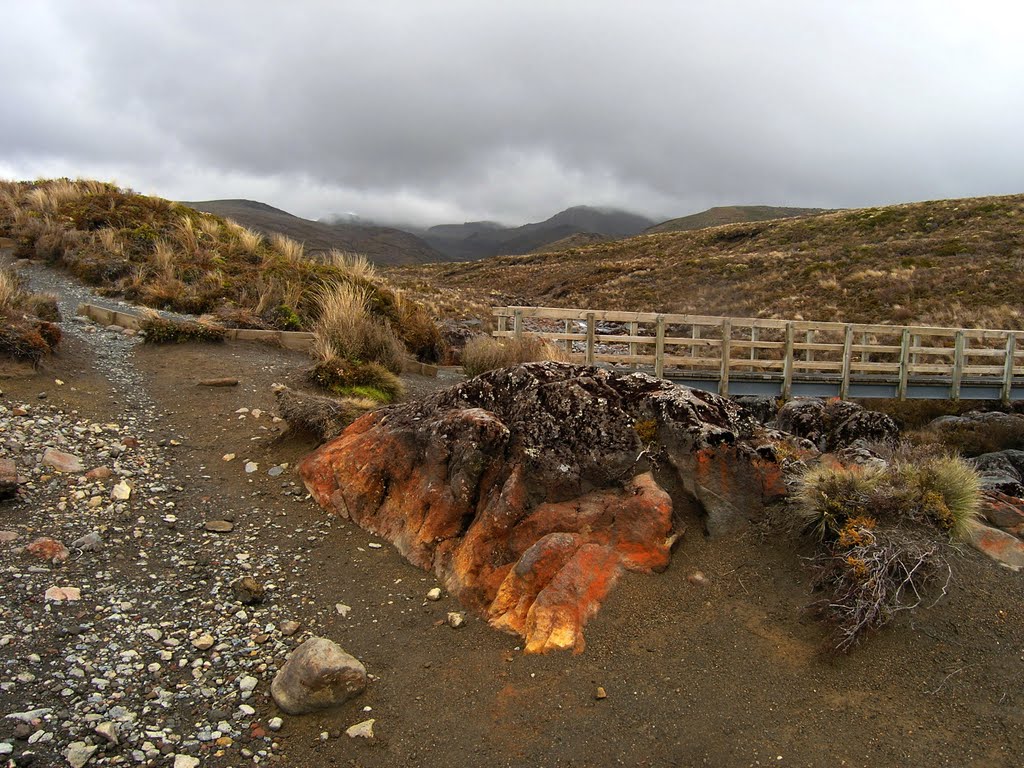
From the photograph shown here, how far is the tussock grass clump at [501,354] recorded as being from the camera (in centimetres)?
989

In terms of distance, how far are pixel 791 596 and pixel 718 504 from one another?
2.88 feet

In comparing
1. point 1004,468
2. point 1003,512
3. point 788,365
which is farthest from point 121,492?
point 1004,468

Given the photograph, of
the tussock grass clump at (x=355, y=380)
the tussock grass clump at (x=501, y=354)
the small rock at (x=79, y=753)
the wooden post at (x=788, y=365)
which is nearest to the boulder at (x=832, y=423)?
the wooden post at (x=788, y=365)

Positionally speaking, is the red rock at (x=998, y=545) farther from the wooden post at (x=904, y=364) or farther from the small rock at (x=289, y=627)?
the wooden post at (x=904, y=364)

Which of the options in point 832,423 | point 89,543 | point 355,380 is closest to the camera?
point 89,543

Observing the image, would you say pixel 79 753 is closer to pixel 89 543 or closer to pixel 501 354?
pixel 89 543

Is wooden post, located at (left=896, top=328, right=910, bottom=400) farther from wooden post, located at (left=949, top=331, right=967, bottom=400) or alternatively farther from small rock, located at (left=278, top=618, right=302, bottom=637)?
small rock, located at (left=278, top=618, right=302, bottom=637)

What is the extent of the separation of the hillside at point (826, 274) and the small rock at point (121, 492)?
2020cm

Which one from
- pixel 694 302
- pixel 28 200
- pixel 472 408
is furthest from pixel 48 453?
pixel 694 302

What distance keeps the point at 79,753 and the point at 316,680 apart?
3.53 feet

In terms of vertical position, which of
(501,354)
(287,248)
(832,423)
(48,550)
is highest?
(287,248)

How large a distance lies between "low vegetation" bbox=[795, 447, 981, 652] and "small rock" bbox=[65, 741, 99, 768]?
13.0 feet

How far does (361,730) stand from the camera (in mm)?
3281

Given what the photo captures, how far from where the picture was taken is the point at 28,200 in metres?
18.6
